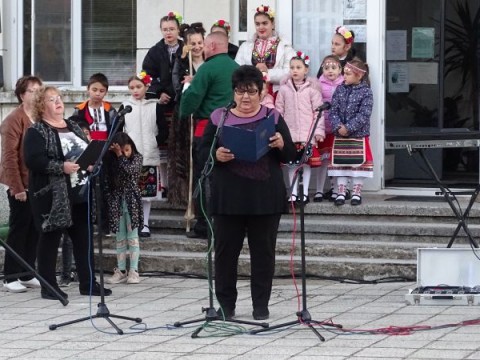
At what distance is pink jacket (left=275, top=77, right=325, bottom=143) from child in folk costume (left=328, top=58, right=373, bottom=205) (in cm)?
21

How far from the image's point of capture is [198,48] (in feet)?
42.1

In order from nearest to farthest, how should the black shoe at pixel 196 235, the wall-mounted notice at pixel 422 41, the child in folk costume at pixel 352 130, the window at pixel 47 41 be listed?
1. the black shoe at pixel 196 235
2. the child in folk costume at pixel 352 130
3. the wall-mounted notice at pixel 422 41
4. the window at pixel 47 41

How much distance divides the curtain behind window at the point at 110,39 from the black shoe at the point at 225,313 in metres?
5.39

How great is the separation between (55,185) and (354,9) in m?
4.42

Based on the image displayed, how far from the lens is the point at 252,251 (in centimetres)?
981

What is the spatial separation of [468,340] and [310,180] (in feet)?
16.6

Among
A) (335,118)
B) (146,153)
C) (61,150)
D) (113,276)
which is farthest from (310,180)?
(61,150)

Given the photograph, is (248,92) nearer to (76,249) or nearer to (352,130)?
(76,249)

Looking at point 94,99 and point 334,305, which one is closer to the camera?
point 334,305

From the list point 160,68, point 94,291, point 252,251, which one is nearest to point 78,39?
point 160,68

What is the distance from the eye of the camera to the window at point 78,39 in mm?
14664

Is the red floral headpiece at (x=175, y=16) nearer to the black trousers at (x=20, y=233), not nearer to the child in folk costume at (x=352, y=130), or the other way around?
the child in folk costume at (x=352, y=130)

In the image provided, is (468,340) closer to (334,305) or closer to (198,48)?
(334,305)

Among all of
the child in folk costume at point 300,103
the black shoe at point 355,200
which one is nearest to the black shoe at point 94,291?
the child in folk costume at point 300,103
